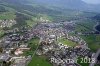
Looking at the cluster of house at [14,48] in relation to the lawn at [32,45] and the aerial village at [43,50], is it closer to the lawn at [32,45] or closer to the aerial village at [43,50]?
the aerial village at [43,50]

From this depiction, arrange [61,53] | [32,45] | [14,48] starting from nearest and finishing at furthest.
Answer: [61,53] → [14,48] → [32,45]

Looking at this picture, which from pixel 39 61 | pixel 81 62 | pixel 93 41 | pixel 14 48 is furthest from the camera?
pixel 93 41

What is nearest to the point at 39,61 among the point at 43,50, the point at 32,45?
the point at 43,50

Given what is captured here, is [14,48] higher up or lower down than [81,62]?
lower down

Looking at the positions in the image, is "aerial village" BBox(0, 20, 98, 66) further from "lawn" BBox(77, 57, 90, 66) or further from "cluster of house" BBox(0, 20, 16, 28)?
"cluster of house" BBox(0, 20, 16, 28)

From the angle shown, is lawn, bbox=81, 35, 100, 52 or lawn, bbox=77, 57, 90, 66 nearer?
lawn, bbox=77, 57, 90, 66

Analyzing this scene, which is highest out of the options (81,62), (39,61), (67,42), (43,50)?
(81,62)

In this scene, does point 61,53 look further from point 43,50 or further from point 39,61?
point 39,61

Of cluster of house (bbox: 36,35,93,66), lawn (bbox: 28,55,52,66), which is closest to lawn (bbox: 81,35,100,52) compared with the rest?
cluster of house (bbox: 36,35,93,66)
